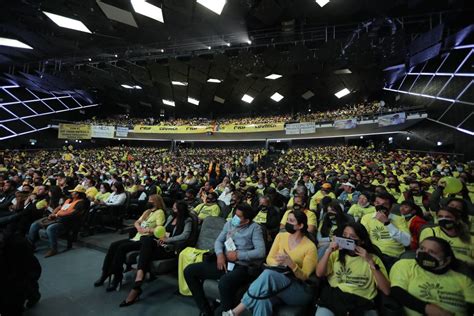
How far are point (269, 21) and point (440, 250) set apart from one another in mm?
11731

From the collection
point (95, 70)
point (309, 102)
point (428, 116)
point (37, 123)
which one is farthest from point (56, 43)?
point (428, 116)

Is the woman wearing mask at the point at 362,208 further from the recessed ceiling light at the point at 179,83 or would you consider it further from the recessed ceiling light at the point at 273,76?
the recessed ceiling light at the point at 179,83

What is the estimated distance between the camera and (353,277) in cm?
184

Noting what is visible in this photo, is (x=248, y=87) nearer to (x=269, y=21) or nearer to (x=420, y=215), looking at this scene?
(x=269, y=21)

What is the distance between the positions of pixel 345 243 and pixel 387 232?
1.23m

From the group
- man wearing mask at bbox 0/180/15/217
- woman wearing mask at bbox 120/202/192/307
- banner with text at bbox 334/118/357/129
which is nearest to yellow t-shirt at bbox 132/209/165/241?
woman wearing mask at bbox 120/202/192/307

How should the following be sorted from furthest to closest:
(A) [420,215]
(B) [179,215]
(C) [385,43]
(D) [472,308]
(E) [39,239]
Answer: (C) [385,43] < (E) [39,239] < (B) [179,215] < (A) [420,215] < (D) [472,308]

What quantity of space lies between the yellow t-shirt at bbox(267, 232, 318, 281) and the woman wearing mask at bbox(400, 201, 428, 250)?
4.44 ft

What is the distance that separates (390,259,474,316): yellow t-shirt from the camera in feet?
5.05

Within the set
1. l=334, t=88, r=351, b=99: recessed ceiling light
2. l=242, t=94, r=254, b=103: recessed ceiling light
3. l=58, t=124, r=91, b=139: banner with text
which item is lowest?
l=58, t=124, r=91, b=139: banner with text

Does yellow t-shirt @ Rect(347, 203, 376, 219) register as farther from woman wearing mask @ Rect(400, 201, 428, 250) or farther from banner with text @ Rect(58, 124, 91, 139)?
banner with text @ Rect(58, 124, 91, 139)

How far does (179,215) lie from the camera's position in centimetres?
317

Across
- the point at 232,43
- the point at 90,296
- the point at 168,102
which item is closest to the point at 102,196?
the point at 90,296

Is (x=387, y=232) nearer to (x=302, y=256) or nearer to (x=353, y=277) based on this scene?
(x=353, y=277)
